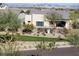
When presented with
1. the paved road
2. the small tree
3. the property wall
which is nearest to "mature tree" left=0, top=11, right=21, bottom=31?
the property wall

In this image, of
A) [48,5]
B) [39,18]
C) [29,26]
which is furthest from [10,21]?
[48,5]

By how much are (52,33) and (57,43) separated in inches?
5.7

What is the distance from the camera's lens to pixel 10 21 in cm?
568

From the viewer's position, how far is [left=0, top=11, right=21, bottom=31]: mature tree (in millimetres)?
5676

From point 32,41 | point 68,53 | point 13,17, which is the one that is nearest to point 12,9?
point 13,17

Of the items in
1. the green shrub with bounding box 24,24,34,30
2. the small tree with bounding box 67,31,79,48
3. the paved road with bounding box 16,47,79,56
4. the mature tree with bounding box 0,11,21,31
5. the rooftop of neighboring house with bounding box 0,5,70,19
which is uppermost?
the rooftop of neighboring house with bounding box 0,5,70,19

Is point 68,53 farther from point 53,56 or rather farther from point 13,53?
point 13,53

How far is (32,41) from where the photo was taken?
5.68m

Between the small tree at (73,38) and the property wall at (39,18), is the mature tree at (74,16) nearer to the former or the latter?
the small tree at (73,38)

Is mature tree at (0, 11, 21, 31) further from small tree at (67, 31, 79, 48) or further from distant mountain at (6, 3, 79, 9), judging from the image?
small tree at (67, 31, 79, 48)

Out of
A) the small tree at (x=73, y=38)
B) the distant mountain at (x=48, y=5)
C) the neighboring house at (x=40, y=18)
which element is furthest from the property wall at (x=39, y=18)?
the small tree at (x=73, y=38)

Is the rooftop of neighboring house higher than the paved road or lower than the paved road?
higher

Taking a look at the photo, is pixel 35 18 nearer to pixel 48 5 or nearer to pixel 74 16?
pixel 48 5

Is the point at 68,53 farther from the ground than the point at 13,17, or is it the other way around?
the point at 13,17
